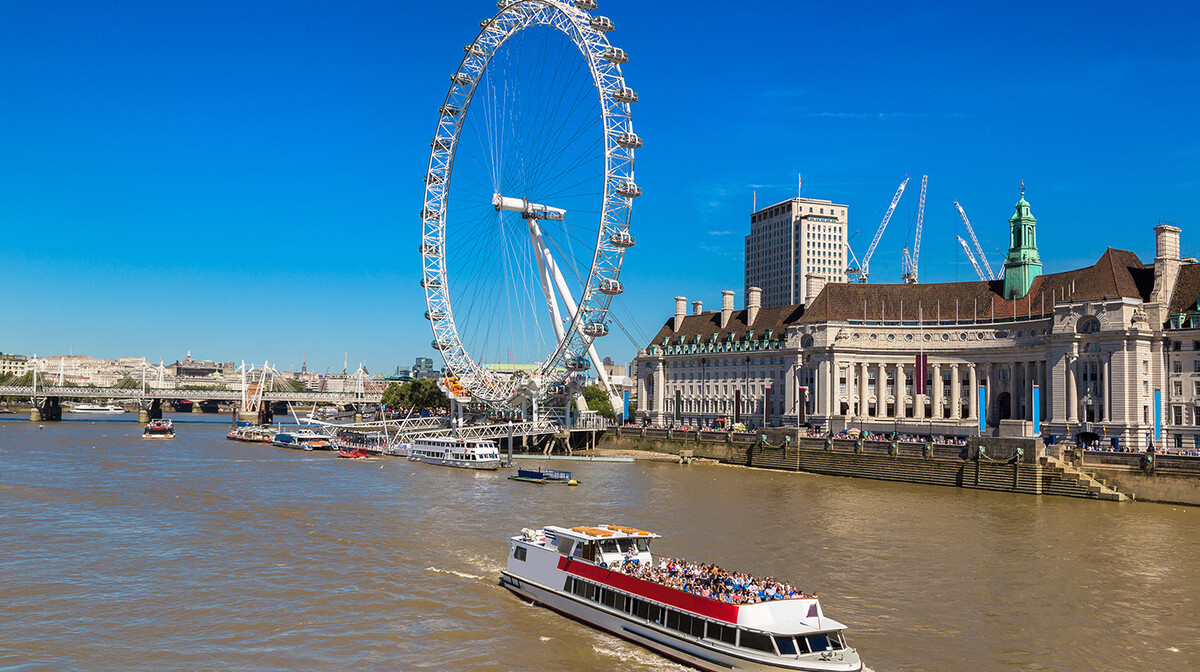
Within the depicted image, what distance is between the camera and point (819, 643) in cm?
2530

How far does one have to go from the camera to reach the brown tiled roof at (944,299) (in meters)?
91.4

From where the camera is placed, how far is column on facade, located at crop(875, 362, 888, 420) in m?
102

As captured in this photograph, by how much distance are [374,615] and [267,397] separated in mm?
155980

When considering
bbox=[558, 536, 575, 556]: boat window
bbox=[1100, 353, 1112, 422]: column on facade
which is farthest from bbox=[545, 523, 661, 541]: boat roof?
bbox=[1100, 353, 1112, 422]: column on facade

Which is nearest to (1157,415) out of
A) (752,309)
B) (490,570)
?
(752,309)

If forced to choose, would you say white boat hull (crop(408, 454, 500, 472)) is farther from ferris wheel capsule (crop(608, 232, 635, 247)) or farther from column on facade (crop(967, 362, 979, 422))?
column on facade (crop(967, 362, 979, 422))

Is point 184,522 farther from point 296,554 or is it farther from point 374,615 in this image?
point 374,615

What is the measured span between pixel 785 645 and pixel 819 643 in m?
0.96

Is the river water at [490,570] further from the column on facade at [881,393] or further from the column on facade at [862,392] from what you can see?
the column on facade at [881,393]

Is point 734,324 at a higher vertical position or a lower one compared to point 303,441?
higher

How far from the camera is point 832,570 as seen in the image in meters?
38.7

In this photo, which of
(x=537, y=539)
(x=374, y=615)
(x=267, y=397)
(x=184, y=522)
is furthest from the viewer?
(x=267, y=397)

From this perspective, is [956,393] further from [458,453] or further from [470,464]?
[458,453]

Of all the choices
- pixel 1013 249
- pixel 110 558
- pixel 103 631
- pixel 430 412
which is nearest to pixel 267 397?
pixel 430 412
